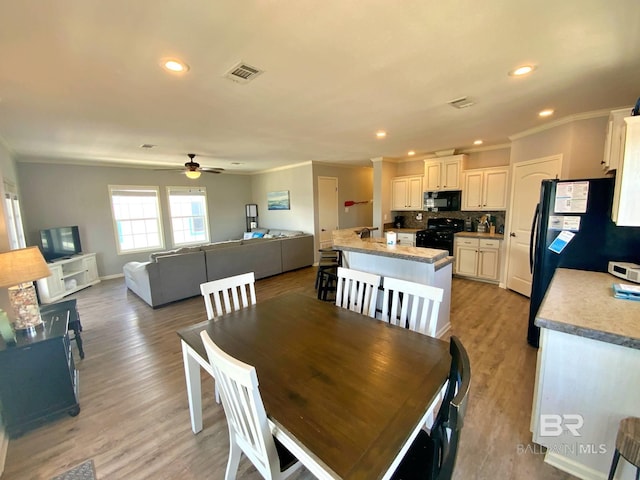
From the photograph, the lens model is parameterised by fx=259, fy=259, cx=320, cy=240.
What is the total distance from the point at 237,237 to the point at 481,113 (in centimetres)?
700

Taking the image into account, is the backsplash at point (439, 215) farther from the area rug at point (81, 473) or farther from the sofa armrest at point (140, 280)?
the area rug at point (81, 473)

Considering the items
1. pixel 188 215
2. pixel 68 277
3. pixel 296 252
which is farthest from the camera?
pixel 188 215

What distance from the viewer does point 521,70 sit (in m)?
2.02

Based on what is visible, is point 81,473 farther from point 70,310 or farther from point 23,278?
point 70,310

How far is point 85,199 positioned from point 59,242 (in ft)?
3.70

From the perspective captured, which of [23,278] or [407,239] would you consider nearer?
[23,278]

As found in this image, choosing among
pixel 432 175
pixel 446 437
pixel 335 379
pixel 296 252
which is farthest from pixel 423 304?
pixel 296 252

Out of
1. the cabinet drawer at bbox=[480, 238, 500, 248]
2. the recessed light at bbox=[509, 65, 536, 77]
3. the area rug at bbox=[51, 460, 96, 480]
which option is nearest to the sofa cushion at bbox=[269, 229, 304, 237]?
the cabinet drawer at bbox=[480, 238, 500, 248]

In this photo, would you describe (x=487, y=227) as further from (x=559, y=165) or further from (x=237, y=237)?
(x=237, y=237)

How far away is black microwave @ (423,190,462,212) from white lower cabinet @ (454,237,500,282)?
0.70m

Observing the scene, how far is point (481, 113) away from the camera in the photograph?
3.01 meters

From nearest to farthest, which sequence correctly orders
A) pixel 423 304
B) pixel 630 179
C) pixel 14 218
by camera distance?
Answer: pixel 630 179 → pixel 423 304 → pixel 14 218

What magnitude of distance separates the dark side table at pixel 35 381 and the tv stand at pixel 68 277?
3166 millimetres

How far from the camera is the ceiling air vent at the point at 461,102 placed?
258 centimetres
